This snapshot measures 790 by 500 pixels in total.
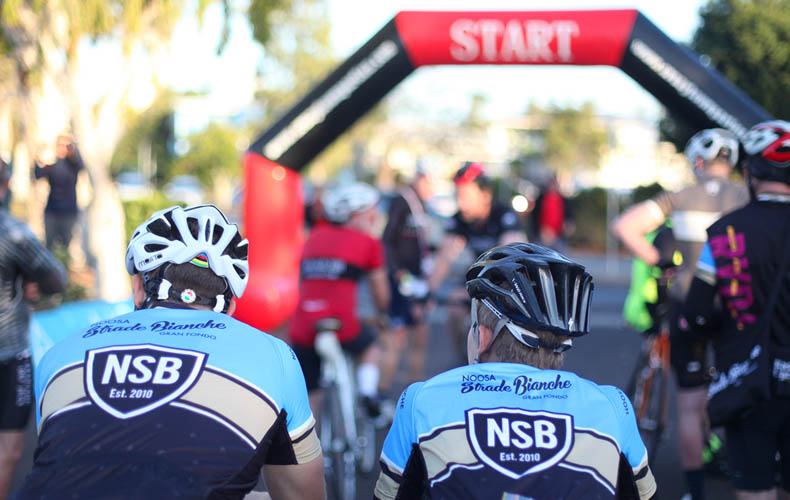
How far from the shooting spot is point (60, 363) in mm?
2086

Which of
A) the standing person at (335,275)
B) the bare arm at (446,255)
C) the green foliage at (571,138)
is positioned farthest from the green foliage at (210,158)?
the standing person at (335,275)

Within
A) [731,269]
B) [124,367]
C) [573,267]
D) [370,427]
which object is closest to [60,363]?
[124,367]

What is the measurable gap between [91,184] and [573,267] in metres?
10.9

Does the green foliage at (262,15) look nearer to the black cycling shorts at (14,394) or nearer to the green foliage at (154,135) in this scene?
the black cycling shorts at (14,394)

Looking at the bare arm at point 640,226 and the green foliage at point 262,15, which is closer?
the bare arm at point 640,226

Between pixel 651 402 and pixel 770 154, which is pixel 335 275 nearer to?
pixel 651 402

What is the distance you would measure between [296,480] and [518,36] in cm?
769

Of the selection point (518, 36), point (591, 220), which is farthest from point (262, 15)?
point (591, 220)

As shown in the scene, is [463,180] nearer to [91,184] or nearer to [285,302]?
[285,302]

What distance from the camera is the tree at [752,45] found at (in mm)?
7961

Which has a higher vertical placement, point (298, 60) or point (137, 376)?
point (298, 60)

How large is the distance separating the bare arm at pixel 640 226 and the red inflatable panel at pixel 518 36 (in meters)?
4.43

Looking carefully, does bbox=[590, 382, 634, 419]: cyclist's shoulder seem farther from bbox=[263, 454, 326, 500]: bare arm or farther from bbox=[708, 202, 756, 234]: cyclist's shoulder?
bbox=[708, 202, 756, 234]: cyclist's shoulder

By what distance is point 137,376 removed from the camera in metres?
2.01
